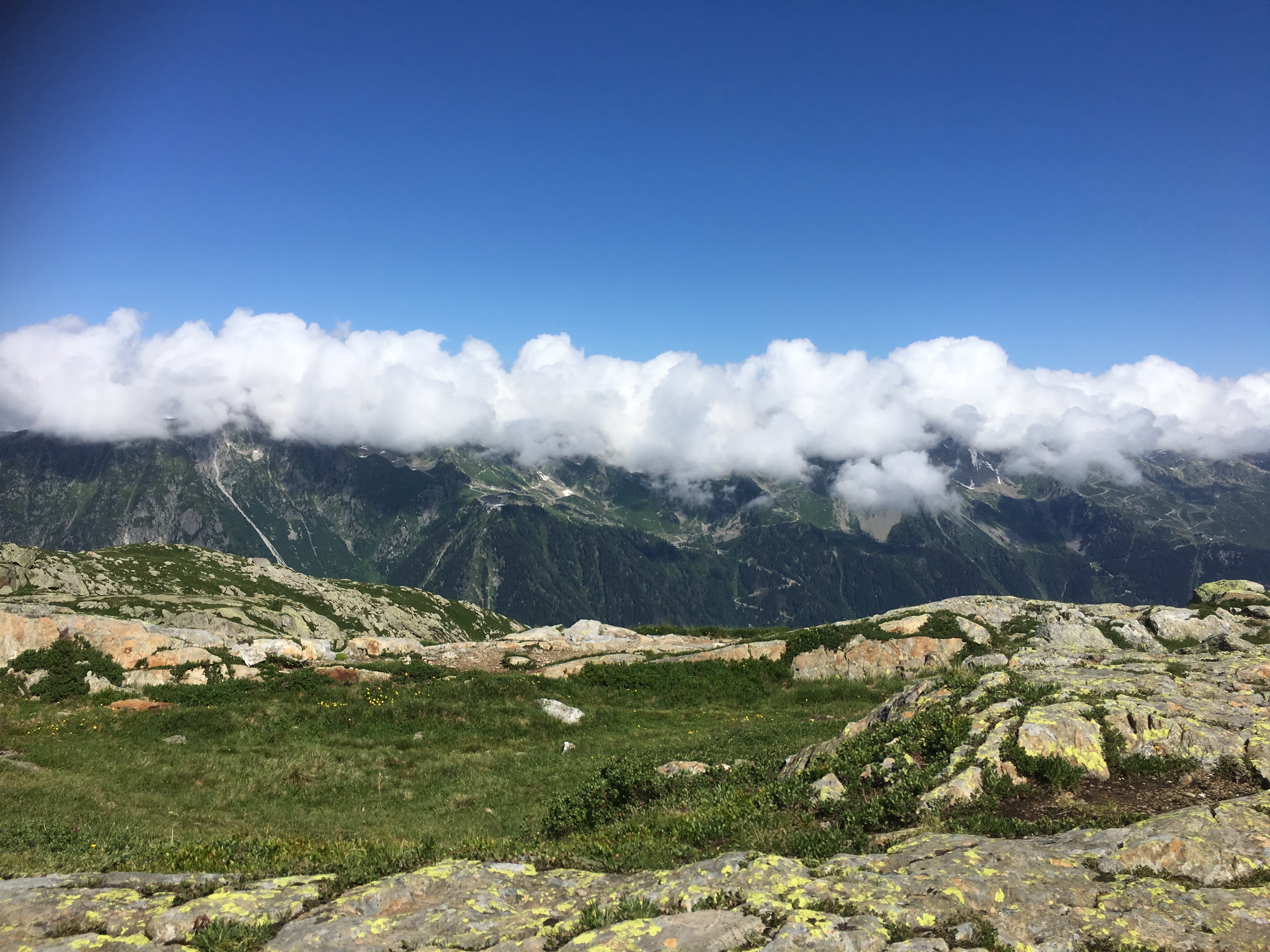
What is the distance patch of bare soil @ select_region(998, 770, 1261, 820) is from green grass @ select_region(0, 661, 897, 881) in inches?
176

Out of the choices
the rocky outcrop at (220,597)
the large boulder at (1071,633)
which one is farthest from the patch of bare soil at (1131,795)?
the rocky outcrop at (220,597)

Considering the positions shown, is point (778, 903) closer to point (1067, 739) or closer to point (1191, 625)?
point (1067, 739)

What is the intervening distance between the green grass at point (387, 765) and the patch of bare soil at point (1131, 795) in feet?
14.7

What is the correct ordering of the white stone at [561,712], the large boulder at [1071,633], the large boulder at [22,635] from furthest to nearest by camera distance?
the large boulder at [1071,633] → the large boulder at [22,635] → the white stone at [561,712]

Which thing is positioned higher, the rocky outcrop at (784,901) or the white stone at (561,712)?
the rocky outcrop at (784,901)

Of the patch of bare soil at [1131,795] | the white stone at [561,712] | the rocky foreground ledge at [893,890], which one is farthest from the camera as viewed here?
the white stone at [561,712]

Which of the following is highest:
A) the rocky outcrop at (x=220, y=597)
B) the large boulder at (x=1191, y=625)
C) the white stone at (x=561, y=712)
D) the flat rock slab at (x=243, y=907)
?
the flat rock slab at (x=243, y=907)

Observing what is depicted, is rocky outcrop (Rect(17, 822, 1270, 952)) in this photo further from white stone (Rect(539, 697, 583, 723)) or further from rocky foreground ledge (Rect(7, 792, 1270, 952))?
white stone (Rect(539, 697, 583, 723))

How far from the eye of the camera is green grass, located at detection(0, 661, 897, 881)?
1254cm

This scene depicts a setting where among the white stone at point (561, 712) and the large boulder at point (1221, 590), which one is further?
the large boulder at point (1221, 590)

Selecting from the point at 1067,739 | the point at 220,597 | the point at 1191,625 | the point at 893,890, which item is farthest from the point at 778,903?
the point at 220,597

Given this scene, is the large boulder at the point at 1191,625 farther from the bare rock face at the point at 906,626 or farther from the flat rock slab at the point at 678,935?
the flat rock slab at the point at 678,935

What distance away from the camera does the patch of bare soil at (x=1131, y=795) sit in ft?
38.7

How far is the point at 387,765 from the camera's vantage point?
1034 inches
